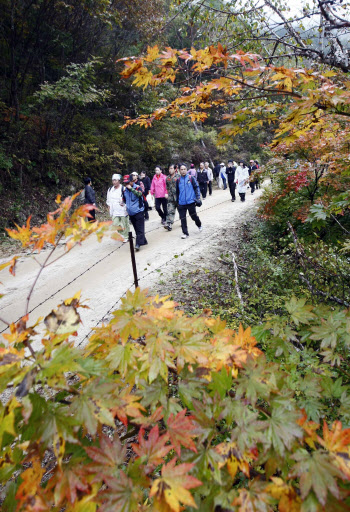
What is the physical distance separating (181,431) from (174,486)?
188mm

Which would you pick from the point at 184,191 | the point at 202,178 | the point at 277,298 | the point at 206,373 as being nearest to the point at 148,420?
the point at 206,373

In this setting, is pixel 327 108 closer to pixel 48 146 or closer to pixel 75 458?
pixel 75 458

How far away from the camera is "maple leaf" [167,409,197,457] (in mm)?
1097

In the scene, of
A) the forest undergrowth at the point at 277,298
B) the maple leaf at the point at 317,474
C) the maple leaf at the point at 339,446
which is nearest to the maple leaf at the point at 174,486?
the maple leaf at the point at 317,474

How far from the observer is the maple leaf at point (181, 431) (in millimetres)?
1097

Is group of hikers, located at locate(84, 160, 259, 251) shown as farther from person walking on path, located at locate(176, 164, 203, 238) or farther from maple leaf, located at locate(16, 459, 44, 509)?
maple leaf, located at locate(16, 459, 44, 509)

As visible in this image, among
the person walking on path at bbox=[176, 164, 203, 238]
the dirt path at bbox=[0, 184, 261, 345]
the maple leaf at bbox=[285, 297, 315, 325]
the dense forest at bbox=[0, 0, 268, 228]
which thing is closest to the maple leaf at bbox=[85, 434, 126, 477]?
the maple leaf at bbox=[285, 297, 315, 325]

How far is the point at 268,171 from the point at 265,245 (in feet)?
6.64

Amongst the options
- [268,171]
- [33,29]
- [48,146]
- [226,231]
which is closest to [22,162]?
[48,146]

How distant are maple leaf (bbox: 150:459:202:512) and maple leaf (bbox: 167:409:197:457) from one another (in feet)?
0.29

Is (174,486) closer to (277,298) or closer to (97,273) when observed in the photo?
(277,298)

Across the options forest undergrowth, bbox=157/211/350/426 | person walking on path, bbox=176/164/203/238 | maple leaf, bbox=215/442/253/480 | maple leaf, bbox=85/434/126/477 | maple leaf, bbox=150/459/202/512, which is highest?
person walking on path, bbox=176/164/203/238

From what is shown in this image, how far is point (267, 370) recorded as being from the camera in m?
1.38

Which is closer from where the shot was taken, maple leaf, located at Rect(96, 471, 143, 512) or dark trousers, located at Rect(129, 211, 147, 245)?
maple leaf, located at Rect(96, 471, 143, 512)
